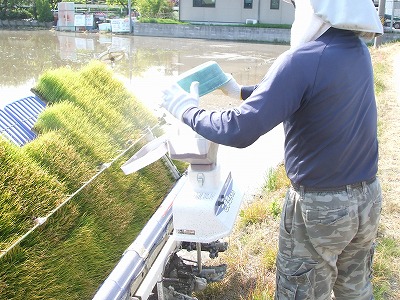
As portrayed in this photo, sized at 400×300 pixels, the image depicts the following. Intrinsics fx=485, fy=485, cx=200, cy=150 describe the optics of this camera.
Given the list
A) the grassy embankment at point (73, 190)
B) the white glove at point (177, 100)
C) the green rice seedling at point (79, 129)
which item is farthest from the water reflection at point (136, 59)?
the white glove at point (177, 100)

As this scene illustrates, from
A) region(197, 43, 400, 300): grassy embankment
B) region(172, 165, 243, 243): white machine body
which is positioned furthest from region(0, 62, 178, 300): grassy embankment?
region(197, 43, 400, 300): grassy embankment

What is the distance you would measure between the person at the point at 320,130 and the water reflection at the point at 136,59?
6.96m

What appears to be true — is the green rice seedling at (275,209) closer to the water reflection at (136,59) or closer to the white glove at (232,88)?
the white glove at (232,88)

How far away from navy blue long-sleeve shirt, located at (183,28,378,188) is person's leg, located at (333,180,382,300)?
8 centimetres

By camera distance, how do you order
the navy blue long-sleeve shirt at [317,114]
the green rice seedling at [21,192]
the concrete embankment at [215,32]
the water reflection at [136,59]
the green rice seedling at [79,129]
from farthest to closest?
the concrete embankment at [215,32], the water reflection at [136,59], the green rice seedling at [79,129], the green rice seedling at [21,192], the navy blue long-sleeve shirt at [317,114]

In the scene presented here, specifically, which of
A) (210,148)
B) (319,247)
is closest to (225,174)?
(210,148)

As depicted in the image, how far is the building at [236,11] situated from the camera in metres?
30.0

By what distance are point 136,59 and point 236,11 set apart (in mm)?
15948

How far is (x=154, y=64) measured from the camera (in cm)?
1490

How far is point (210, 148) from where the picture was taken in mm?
1965

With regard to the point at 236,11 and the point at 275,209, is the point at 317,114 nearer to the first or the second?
the point at 275,209

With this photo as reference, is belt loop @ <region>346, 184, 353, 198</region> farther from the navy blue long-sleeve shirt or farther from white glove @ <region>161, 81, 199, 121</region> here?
white glove @ <region>161, 81, 199, 121</region>

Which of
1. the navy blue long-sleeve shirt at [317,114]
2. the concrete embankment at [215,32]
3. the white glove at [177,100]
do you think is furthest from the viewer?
the concrete embankment at [215,32]

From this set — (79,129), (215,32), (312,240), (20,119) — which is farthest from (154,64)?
(312,240)
